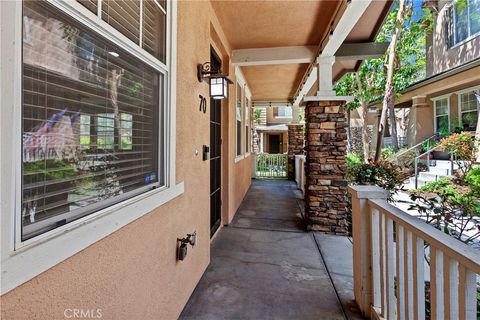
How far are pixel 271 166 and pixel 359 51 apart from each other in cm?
722

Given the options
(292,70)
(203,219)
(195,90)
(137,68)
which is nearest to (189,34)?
(195,90)

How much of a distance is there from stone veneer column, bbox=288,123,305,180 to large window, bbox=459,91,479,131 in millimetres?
5594

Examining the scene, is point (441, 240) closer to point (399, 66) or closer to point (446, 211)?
point (446, 211)

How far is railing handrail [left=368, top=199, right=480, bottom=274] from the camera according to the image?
3.09 ft

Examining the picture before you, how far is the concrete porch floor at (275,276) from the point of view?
2117 mm

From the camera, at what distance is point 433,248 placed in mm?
1197

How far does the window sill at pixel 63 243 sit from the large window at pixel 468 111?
36.5ft

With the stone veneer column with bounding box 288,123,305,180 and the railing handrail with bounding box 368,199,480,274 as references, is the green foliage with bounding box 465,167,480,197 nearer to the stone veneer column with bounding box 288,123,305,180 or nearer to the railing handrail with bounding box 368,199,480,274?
the stone veneer column with bounding box 288,123,305,180

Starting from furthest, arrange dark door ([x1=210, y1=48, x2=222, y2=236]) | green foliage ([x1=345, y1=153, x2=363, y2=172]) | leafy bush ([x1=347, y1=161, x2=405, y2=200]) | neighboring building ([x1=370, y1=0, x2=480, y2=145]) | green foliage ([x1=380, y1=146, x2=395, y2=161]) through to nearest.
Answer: green foliage ([x1=380, y1=146, x2=395, y2=161]), neighboring building ([x1=370, y1=0, x2=480, y2=145]), green foliage ([x1=345, y1=153, x2=363, y2=172]), dark door ([x1=210, y1=48, x2=222, y2=236]), leafy bush ([x1=347, y1=161, x2=405, y2=200])

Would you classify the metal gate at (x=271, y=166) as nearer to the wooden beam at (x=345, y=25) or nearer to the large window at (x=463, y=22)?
the wooden beam at (x=345, y=25)

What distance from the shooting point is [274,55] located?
170 inches

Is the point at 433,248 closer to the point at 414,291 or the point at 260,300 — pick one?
the point at 414,291

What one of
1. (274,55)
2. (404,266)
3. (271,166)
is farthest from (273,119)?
(404,266)

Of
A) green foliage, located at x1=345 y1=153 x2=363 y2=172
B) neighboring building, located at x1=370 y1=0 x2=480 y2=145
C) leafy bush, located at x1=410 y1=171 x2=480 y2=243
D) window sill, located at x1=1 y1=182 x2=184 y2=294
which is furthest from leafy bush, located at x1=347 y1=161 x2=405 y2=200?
neighboring building, located at x1=370 y1=0 x2=480 y2=145
